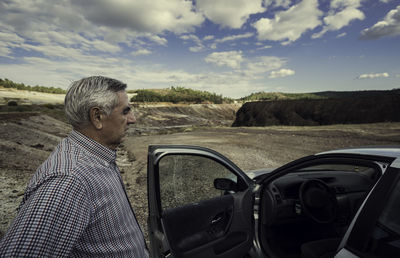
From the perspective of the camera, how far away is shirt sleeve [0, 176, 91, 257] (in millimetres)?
843

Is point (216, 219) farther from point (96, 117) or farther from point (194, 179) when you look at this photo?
point (194, 179)

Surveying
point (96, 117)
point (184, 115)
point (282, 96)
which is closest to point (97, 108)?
point (96, 117)

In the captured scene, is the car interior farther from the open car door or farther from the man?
the man

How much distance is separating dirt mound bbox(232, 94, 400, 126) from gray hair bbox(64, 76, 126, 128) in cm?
2768

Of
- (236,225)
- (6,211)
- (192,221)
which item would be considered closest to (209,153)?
(192,221)

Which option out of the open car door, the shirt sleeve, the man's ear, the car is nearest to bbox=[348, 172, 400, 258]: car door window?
the car

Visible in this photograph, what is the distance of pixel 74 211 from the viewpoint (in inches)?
37.4

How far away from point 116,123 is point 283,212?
2382mm

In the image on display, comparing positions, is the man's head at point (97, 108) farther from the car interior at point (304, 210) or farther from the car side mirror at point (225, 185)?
the car interior at point (304, 210)

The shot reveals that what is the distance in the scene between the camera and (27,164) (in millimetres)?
7477

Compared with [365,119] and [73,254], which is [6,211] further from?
[365,119]

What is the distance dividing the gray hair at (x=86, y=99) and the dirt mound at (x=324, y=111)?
2768 cm

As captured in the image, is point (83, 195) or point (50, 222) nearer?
point (50, 222)

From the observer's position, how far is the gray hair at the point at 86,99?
1262mm
